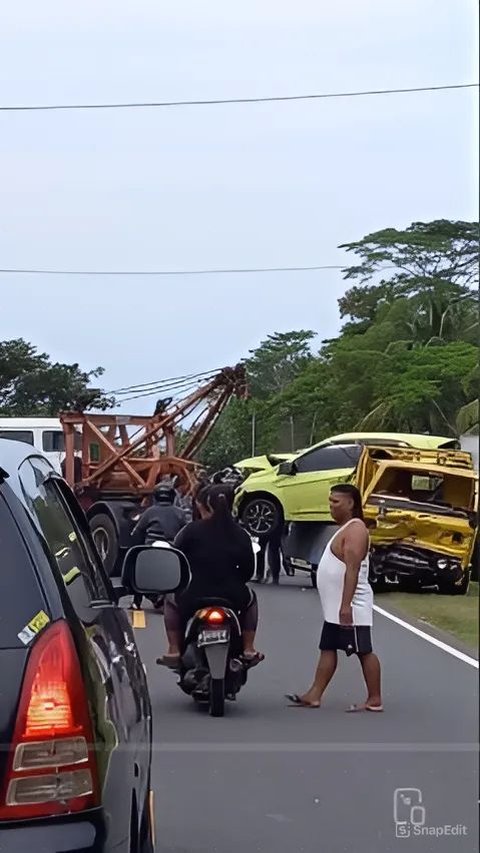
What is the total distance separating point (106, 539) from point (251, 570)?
2.09 ft

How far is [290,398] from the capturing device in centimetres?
385

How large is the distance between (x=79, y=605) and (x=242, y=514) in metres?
1.11

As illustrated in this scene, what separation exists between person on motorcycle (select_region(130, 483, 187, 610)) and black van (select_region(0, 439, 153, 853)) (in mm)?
1070

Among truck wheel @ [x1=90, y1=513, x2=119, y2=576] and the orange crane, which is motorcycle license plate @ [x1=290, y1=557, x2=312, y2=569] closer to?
the orange crane

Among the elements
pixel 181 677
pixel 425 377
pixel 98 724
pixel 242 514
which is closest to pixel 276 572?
pixel 242 514

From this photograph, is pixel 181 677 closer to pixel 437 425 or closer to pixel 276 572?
pixel 276 572

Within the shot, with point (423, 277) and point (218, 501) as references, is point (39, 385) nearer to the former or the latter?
point (218, 501)

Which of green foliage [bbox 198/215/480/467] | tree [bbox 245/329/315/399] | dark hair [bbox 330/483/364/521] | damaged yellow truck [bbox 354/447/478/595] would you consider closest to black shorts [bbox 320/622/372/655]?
damaged yellow truck [bbox 354/447/478/595]

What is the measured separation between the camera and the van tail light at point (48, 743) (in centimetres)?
254

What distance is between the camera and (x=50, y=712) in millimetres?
2561

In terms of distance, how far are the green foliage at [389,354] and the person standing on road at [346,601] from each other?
24 centimetres

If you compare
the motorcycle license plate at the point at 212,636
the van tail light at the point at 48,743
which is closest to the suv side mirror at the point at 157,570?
the motorcycle license plate at the point at 212,636

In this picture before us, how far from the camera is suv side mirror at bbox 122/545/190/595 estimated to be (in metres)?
3.92

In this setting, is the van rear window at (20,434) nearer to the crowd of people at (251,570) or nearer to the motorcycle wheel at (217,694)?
the crowd of people at (251,570)
